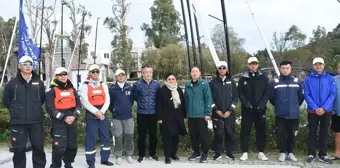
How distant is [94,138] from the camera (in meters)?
6.13

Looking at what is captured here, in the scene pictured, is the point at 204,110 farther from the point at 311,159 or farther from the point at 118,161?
the point at 311,159

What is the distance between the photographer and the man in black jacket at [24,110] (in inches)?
214

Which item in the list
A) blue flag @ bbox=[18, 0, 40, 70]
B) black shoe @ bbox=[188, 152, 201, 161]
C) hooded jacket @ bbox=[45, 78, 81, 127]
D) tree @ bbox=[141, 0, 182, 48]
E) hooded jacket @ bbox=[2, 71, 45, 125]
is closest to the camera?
hooded jacket @ bbox=[2, 71, 45, 125]

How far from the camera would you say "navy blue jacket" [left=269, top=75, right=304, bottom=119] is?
6211 mm

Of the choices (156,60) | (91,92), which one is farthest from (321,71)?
(156,60)

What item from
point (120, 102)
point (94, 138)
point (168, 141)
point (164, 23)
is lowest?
point (168, 141)

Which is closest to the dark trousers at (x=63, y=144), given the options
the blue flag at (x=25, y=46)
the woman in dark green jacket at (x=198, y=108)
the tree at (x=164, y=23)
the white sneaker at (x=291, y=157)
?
the woman in dark green jacket at (x=198, y=108)

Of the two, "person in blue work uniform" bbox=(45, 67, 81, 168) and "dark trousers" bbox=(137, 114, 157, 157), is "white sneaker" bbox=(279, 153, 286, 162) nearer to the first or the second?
"dark trousers" bbox=(137, 114, 157, 157)

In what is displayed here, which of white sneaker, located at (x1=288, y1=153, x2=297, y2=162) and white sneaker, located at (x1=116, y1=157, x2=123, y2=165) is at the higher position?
white sneaker, located at (x1=288, y1=153, x2=297, y2=162)

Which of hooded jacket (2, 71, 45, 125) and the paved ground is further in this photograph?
the paved ground

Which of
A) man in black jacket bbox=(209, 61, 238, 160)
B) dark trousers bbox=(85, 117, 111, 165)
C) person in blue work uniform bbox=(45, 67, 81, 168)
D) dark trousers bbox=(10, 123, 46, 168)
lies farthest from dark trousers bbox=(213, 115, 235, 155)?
dark trousers bbox=(10, 123, 46, 168)

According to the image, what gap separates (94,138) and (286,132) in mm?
3322

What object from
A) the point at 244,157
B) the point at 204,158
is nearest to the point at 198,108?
the point at 204,158

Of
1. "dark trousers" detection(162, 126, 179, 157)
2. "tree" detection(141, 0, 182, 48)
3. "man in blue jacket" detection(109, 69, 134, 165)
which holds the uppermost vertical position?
"tree" detection(141, 0, 182, 48)
